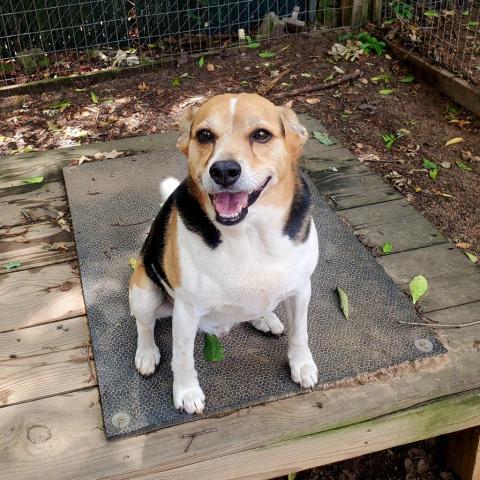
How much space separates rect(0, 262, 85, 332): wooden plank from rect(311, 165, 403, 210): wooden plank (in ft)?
5.61

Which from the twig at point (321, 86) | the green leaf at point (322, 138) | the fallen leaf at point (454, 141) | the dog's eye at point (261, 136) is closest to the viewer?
the dog's eye at point (261, 136)

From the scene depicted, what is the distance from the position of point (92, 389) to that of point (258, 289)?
93cm

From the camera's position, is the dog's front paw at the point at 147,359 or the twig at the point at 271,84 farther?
the twig at the point at 271,84

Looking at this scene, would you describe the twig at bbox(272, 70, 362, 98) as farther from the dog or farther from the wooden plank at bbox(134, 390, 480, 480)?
the wooden plank at bbox(134, 390, 480, 480)

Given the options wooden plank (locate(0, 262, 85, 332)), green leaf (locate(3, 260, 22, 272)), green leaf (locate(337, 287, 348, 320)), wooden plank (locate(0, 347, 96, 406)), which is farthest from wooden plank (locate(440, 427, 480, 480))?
green leaf (locate(3, 260, 22, 272))

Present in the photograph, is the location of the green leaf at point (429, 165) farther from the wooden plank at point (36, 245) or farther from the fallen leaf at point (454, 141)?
the wooden plank at point (36, 245)

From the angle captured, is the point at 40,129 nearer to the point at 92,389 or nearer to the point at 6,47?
the point at 6,47

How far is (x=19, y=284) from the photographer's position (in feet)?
10.4

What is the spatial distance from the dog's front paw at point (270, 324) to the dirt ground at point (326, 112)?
151cm

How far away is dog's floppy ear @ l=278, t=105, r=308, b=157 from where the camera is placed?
88.7 inches

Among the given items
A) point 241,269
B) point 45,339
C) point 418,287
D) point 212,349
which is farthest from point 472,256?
point 45,339

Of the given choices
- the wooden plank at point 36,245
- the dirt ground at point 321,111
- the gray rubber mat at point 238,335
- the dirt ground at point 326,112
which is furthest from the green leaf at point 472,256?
the wooden plank at point 36,245

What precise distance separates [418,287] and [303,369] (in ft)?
2.95

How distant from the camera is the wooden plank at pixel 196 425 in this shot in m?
2.25
